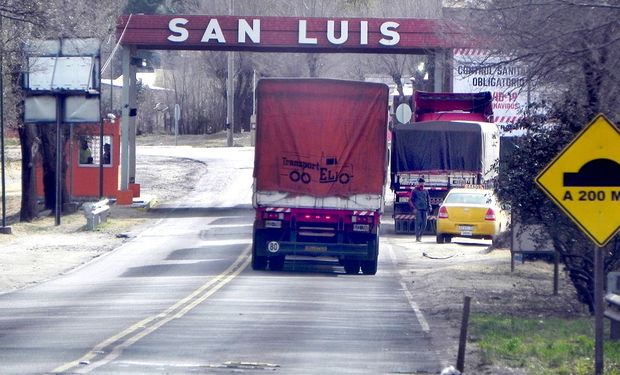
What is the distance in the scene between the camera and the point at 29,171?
37188mm

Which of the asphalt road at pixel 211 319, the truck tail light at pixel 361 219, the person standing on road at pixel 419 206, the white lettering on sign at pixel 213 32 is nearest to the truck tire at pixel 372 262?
the asphalt road at pixel 211 319

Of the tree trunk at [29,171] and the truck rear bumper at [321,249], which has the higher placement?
the tree trunk at [29,171]

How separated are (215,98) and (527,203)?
61.9 metres

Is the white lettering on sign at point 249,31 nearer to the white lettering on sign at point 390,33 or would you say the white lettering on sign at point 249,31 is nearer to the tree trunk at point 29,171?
the white lettering on sign at point 390,33

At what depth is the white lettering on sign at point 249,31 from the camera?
121 feet

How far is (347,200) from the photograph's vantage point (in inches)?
866

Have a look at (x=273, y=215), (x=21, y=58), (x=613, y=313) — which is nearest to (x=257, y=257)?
(x=273, y=215)

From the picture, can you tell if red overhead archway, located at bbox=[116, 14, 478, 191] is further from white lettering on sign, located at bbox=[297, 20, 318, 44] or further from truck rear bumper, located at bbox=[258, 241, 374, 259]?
truck rear bumper, located at bbox=[258, 241, 374, 259]

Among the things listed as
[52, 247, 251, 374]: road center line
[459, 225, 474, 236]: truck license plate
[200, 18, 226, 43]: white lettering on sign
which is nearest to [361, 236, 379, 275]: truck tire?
[52, 247, 251, 374]: road center line

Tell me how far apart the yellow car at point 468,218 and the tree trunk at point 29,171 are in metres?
14.2

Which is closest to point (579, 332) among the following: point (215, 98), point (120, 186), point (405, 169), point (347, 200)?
point (347, 200)

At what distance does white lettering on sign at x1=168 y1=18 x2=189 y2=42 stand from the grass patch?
2308 cm

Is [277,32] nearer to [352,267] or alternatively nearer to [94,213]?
[94,213]

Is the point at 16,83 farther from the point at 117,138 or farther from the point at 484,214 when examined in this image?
the point at 484,214
